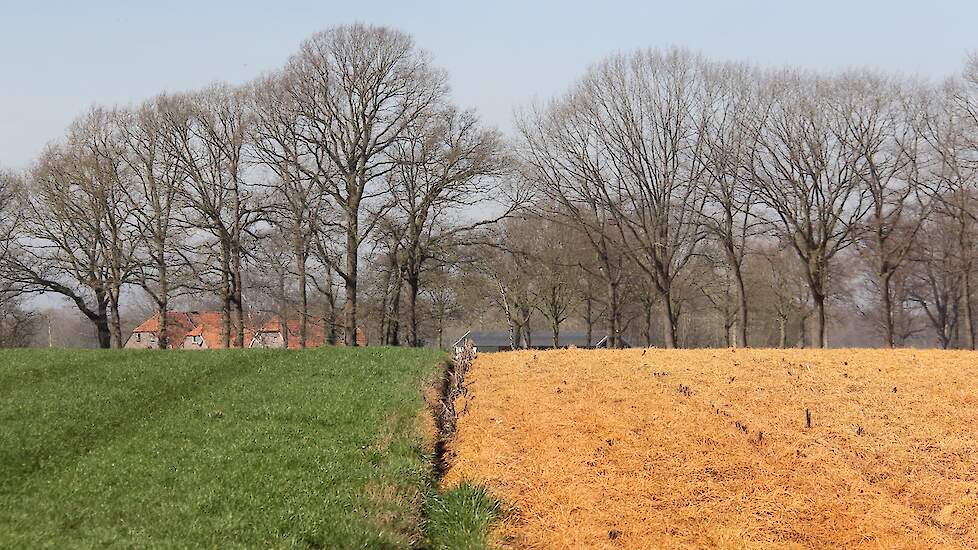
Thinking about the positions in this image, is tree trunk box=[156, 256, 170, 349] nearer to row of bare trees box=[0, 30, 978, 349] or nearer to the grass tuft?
row of bare trees box=[0, 30, 978, 349]

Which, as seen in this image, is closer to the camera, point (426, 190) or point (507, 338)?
point (426, 190)

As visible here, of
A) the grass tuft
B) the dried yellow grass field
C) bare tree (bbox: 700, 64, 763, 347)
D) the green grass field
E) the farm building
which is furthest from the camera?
the farm building

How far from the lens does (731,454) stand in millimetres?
9148

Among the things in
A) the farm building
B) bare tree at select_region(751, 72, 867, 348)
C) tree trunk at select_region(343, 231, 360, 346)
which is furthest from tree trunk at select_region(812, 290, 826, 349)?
the farm building

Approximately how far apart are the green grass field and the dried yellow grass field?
41.0 inches

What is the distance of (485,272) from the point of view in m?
34.2

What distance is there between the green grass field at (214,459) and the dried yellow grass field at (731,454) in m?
1.04

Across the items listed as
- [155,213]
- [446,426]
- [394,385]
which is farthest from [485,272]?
[446,426]

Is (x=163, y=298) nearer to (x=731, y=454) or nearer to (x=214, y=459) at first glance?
(x=214, y=459)

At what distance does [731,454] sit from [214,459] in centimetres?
640

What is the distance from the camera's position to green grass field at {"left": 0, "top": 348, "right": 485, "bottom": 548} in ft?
22.1

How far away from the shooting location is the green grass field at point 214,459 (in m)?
6.75

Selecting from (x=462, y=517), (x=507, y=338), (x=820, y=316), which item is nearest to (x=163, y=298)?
(x=820, y=316)

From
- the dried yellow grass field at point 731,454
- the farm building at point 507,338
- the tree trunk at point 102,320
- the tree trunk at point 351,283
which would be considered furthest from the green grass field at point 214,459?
the farm building at point 507,338
